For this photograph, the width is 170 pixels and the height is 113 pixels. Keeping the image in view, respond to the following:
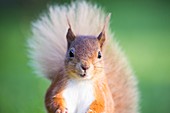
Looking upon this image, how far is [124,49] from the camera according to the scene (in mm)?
7148

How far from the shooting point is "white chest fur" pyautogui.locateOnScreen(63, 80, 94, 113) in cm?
332

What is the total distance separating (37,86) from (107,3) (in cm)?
433

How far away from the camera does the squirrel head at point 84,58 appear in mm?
3193

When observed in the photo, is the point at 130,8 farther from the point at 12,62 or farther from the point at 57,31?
the point at 57,31

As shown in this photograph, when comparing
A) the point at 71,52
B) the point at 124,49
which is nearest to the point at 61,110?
the point at 71,52

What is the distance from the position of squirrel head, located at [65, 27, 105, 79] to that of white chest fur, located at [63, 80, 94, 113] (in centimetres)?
7

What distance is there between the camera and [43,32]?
404 centimetres

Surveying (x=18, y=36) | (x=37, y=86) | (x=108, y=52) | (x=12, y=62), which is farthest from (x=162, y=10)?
(x=108, y=52)

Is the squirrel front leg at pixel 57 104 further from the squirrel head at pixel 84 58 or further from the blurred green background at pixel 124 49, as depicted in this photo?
the blurred green background at pixel 124 49

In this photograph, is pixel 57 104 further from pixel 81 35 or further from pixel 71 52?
pixel 81 35

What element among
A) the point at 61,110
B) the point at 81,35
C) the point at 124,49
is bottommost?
the point at 61,110

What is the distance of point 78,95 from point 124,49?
3.83 metres

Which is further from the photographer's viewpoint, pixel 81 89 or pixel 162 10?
pixel 162 10

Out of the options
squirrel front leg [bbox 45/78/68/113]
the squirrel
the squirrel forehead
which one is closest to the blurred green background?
A: the squirrel
